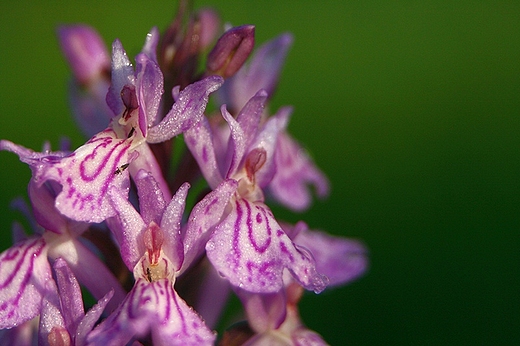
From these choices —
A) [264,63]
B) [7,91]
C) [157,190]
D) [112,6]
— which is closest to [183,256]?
[157,190]

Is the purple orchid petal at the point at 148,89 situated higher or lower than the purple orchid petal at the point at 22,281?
higher

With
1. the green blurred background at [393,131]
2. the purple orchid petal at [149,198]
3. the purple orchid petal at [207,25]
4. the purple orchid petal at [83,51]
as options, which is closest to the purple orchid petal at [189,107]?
the purple orchid petal at [149,198]

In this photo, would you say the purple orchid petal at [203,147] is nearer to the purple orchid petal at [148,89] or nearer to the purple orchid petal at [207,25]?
the purple orchid petal at [148,89]

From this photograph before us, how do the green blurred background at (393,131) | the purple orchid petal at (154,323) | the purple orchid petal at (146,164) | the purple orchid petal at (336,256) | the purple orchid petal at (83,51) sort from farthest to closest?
the green blurred background at (393,131)
the purple orchid petal at (83,51)
the purple orchid petal at (336,256)
the purple orchid petal at (146,164)
the purple orchid petal at (154,323)

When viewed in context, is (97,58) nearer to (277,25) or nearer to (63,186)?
(63,186)

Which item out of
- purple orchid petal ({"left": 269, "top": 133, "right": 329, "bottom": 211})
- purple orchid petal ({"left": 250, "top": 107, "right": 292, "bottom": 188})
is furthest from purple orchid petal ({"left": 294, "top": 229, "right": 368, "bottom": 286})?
purple orchid petal ({"left": 250, "top": 107, "right": 292, "bottom": 188})

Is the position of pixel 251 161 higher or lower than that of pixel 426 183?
higher

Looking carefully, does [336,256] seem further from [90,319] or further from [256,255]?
[90,319]

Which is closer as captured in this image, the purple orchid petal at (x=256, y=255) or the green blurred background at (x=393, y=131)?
the purple orchid petal at (x=256, y=255)
